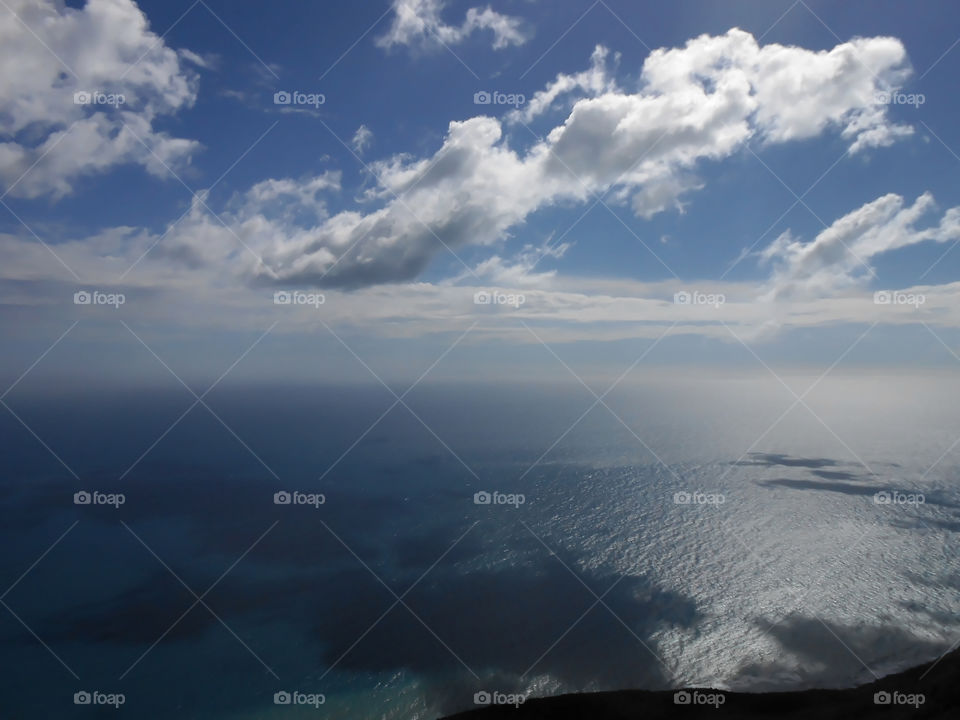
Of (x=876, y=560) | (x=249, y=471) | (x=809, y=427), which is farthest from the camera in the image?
(x=809, y=427)

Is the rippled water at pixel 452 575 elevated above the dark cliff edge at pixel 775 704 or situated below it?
above

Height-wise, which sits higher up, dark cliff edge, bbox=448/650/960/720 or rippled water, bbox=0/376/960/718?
rippled water, bbox=0/376/960/718

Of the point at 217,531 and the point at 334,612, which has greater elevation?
the point at 217,531

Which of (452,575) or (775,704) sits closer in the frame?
(775,704)

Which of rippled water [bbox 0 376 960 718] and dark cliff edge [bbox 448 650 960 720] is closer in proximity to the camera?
dark cliff edge [bbox 448 650 960 720]

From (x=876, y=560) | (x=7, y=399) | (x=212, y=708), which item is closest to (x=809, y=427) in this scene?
(x=876, y=560)

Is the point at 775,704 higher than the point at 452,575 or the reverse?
the reverse

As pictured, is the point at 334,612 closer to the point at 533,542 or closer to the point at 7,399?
the point at 533,542

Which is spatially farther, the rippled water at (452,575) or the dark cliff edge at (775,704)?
the rippled water at (452,575)
